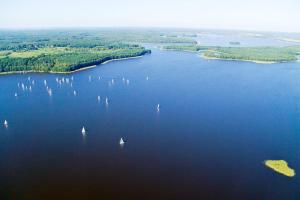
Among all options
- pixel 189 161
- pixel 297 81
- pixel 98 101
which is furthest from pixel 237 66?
pixel 189 161

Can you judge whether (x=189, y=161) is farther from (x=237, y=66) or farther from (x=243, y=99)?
(x=237, y=66)

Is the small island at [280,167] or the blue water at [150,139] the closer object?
the blue water at [150,139]

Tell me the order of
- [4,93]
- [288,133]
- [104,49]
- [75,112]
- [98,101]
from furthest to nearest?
[104,49]
[4,93]
[98,101]
[75,112]
[288,133]

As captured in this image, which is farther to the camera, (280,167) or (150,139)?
(150,139)

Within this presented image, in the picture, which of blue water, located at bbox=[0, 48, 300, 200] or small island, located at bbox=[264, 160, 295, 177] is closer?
blue water, located at bbox=[0, 48, 300, 200]
